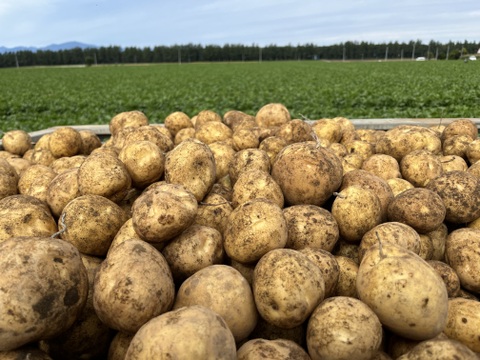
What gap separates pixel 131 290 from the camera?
1942 millimetres

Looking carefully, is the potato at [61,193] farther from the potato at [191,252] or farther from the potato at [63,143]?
the potato at [63,143]

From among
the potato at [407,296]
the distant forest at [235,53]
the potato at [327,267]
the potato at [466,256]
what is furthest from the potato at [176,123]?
the distant forest at [235,53]

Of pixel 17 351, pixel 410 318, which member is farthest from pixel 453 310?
pixel 17 351

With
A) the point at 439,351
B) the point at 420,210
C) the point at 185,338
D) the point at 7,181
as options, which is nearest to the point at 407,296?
the point at 439,351

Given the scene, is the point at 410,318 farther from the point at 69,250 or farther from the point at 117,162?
A: the point at 117,162

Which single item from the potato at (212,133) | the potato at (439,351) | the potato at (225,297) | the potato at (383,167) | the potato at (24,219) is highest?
the potato at (212,133)

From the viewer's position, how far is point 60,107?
17.2 m

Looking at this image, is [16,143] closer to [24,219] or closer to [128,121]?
[128,121]

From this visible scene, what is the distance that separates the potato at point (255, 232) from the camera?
2.36 meters

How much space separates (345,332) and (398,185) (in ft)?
6.18

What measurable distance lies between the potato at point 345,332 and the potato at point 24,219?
1.93 meters

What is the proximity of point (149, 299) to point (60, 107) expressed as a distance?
1743 cm

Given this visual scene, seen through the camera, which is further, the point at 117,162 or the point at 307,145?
the point at 307,145

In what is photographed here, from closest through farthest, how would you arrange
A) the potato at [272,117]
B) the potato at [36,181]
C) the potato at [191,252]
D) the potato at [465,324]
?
the potato at [465,324] → the potato at [191,252] → the potato at [36,181] → the potato at [272,117]
